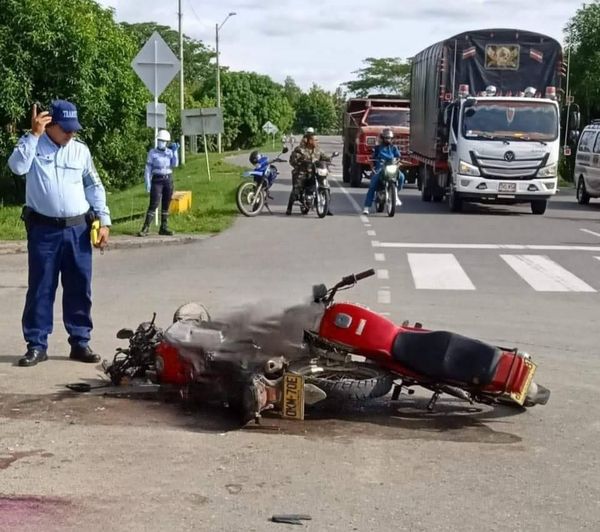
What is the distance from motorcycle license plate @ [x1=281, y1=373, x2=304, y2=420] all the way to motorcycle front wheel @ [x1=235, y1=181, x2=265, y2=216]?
53.5 ft

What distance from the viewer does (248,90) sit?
3497 inches

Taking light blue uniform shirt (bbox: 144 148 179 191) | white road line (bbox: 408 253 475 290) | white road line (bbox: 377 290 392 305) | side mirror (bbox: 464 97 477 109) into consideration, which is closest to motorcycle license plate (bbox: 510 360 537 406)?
white road line (bbox: 377 290 392 305)

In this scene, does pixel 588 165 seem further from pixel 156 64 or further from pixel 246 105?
pixel 246 105

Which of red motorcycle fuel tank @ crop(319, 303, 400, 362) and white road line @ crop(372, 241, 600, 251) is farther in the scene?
white road line @ crop(372, 241, 600, 251)

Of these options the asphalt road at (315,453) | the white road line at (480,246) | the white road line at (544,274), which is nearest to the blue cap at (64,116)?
the asphalt road at (315,453)

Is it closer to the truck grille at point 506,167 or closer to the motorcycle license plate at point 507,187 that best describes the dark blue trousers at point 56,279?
the truck grille at point 506,167

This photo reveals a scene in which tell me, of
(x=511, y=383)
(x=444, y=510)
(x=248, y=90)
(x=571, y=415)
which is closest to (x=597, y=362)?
(x=571, y=415)

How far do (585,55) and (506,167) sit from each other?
27543 mm

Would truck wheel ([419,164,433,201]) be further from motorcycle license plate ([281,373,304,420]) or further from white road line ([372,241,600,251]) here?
motorcycle license plate ([281,373,304,420])

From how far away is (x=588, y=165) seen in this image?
1116 inches

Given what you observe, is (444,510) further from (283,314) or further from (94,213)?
(94,213)

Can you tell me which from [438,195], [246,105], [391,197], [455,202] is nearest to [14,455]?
[391,197]

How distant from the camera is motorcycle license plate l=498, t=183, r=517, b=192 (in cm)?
2331

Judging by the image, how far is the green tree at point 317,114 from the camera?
5763 inches
